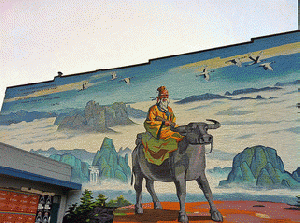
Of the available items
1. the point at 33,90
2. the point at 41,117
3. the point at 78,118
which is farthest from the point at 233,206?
the point at 33,90

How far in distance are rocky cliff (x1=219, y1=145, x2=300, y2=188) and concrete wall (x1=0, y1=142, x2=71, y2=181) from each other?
17.7 feet

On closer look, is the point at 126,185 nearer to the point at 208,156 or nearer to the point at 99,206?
the point at 99,206

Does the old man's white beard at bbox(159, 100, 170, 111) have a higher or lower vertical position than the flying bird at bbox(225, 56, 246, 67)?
lower

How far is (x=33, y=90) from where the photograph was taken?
1329 centimetres

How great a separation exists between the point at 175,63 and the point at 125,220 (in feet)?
18.4

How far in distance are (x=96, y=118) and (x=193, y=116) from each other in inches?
144

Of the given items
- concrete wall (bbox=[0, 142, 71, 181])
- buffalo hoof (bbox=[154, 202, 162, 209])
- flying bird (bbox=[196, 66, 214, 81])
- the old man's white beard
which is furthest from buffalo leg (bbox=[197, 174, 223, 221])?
concrete wall (bbox=[0, 142, 71, 181])

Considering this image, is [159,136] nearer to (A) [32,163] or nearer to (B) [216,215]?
(B) [216,215]

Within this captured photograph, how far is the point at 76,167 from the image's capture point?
10758mm

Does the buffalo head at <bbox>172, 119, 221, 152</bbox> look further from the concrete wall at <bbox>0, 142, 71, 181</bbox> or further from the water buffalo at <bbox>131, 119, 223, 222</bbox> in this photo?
the concrete wall at <bbox>0, 142, 71, 181</bbox>

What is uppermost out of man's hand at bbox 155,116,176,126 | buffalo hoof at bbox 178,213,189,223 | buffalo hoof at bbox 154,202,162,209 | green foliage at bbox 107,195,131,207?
man's hand at bbox 155,116,176,126

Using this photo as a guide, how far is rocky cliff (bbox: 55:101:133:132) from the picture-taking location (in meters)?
10.9

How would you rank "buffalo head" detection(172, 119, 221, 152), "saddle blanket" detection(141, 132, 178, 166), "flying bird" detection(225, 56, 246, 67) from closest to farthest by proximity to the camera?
1. "buffalo head" detection(172, 119, 221, 152)
2. "saddle blanket" detection(141, 132, 178, 166)
3. "flying bird" detection(225, 56, 246, 67)

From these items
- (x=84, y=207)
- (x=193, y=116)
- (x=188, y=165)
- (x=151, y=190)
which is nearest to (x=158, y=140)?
(x=188, y=165)
